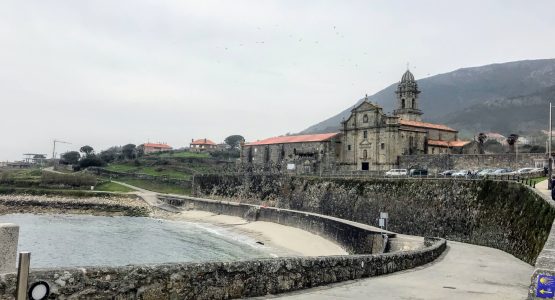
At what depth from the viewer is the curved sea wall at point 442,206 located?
863 inches

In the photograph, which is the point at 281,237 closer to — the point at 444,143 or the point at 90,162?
the point at 444,143

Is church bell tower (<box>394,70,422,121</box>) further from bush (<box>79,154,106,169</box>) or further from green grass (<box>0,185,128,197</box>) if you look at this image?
bush (<box>79,154,106,169</box>)

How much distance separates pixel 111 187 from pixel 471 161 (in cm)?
7566

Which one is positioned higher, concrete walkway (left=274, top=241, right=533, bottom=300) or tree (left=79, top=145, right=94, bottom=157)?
tree (left=79, top=145, right=94, bottom=157)

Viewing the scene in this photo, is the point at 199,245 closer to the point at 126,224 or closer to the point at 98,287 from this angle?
the point at 126,224

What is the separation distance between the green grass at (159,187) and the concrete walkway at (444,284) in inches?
3333

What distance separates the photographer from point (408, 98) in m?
84.3

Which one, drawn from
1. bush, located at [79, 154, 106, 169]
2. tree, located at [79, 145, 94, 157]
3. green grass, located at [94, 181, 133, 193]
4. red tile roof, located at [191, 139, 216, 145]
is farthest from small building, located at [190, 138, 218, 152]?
green grass, located at [94, 181, 133, 193]

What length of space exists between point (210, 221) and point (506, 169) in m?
38.6

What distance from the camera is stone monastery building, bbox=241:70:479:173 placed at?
65625 millimetres

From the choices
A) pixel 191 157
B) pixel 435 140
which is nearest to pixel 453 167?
pixel 435 140

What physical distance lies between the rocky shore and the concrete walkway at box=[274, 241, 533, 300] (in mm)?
64334

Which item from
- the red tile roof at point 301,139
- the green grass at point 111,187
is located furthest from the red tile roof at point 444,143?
the green grass at point 111,187

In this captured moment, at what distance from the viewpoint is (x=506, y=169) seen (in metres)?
46.4
